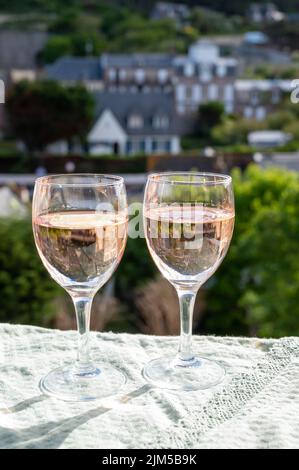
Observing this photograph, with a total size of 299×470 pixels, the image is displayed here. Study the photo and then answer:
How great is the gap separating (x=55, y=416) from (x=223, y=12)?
24446 millimetres

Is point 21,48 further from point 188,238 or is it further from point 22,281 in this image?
point 188,238

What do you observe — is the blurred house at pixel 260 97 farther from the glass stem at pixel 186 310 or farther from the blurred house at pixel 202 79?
the glass stem at pixel 186 310

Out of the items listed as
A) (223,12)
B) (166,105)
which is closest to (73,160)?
(166,105)

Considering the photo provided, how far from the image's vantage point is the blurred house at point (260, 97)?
17.6 metres

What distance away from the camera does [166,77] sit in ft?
60.6

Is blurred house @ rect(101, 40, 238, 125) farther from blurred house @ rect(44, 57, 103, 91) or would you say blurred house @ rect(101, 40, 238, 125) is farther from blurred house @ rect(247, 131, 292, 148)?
blurred house @ rect(247, 131, 292, 148)

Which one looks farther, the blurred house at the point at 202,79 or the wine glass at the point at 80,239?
the blurred house at the point at 202,79

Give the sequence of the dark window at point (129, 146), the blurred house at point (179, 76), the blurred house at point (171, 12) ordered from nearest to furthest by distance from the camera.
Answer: the dark window at point (129, 146)
the blurred house at point (179, 76)
the blurred house at point (171, 12)

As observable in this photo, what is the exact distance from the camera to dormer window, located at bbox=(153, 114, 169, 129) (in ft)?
55.8

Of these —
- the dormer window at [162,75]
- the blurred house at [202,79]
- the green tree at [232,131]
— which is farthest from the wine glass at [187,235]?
the dormer window at [162,75]

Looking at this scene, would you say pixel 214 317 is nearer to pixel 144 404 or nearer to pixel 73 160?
pixel 144 404

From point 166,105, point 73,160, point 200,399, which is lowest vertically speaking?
point 73,160

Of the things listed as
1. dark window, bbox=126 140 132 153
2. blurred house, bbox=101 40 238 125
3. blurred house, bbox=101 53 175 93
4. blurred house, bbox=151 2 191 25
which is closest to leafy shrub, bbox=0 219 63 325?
dark window, bbox=126 140 132 153

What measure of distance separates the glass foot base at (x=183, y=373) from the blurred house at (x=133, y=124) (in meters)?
16.4
